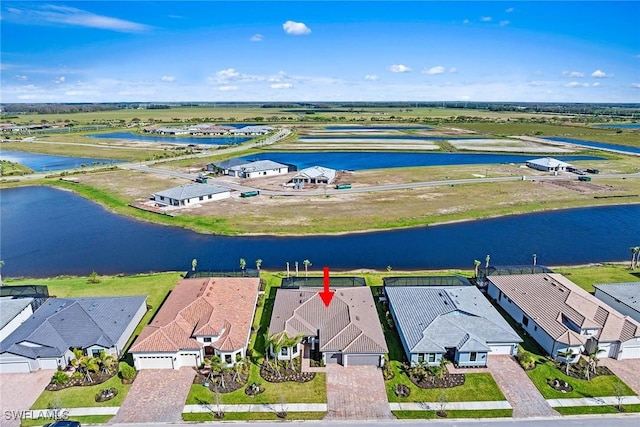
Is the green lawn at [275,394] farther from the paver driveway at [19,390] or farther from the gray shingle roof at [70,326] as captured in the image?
the paver driveway at [19,390]

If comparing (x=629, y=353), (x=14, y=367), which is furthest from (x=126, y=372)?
(x=629, y=353)

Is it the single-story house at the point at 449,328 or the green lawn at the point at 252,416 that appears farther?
the single-story house at the point at 449,328

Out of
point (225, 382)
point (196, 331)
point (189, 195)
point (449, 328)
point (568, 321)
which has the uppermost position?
point (189, 195)

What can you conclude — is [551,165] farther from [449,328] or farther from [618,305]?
[449,328]

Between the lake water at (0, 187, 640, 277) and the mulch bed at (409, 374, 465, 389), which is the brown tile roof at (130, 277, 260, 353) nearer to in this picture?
the lake water at (0, 187, 640, 277)

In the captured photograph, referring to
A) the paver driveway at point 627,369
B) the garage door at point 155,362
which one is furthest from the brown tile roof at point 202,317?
the paver driveway at point 627,369

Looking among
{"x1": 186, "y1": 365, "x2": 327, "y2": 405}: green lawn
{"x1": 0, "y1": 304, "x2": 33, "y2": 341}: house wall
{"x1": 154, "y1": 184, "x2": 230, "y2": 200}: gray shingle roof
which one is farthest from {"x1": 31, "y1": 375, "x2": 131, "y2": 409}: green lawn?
{"x1": 154, "y1": 184, "x2": 230, "y2": 200}: gray shingle roof

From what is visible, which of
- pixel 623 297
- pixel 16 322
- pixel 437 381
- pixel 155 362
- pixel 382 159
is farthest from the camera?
pixel 382 159

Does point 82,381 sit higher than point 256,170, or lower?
lower
